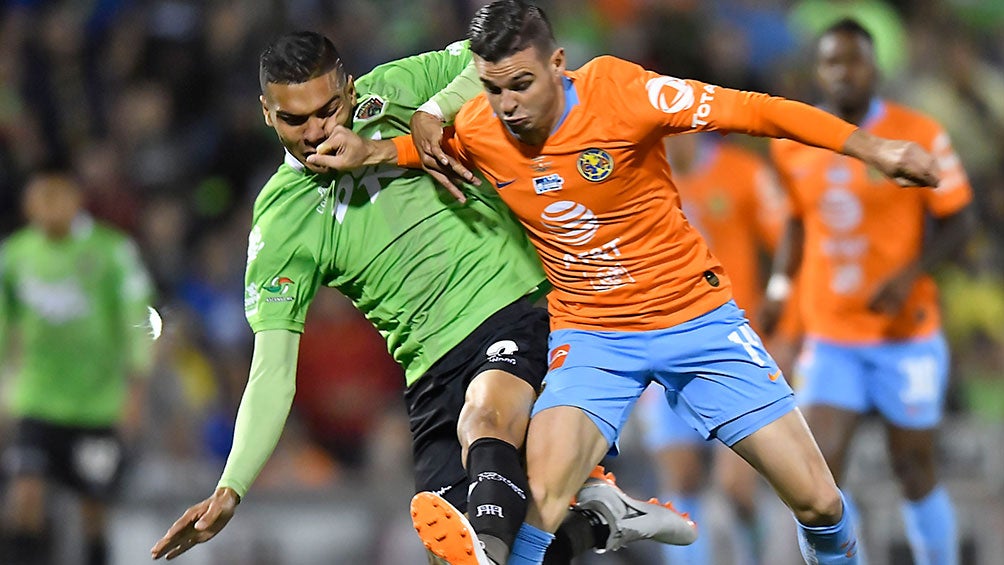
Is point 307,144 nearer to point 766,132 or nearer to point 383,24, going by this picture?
point 766,132

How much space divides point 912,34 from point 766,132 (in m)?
7.54

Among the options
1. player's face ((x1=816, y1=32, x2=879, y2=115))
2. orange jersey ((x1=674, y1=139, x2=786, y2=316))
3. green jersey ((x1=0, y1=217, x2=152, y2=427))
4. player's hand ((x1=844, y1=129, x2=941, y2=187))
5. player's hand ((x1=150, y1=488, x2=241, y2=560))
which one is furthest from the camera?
green jersey ((x1=0, y1=217, x2=152, y2=427))

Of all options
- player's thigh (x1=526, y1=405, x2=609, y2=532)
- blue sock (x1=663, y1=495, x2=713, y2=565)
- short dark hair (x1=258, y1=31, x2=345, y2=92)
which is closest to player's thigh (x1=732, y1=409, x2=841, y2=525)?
player's thigh (x1=526, y1=405, x2=609, y2=532)

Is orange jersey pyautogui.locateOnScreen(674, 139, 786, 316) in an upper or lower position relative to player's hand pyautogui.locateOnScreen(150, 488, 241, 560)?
lower

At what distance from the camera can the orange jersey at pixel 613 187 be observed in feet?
15.4

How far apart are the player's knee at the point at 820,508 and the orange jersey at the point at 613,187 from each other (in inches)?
26.1

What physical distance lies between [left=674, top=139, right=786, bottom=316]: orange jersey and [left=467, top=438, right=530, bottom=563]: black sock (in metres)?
3.54

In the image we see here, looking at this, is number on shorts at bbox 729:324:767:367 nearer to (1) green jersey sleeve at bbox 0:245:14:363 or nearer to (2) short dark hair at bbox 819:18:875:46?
(2) short dark hair at bbox 819:18:875:46

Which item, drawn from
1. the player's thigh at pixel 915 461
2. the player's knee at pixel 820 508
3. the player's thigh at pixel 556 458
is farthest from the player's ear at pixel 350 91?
the player's thigh at pixel 915 461

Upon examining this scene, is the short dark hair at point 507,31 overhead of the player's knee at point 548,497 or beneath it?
overhead

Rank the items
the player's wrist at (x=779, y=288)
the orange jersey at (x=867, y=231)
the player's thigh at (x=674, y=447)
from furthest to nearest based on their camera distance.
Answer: the player's thigh at (x=674, y=447)
the player's wrist at (x=779, y=288)
the orange jersey at (x=867, y=231)

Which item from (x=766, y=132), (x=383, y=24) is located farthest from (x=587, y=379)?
(x=383, y=24)

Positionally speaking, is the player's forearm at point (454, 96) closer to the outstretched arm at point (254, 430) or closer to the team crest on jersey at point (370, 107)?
the team crest on jersey at point (370, 107)

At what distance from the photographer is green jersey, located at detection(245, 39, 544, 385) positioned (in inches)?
197
